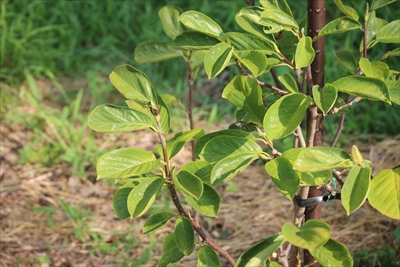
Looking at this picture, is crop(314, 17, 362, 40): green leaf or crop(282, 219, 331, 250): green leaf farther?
crop(314, 17, 362, 40): green leaf

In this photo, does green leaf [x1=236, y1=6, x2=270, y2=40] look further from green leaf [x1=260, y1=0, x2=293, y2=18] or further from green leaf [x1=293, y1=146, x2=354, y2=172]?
green leaf [x1=293, y1=146, x2=354, y2=172]

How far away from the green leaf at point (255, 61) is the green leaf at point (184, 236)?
314mm

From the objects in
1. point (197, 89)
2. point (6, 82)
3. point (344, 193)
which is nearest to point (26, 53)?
point (6, 82)

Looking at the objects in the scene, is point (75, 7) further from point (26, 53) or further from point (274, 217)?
point (274, 217)

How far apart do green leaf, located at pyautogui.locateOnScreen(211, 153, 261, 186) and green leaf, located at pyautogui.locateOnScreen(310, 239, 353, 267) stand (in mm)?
179

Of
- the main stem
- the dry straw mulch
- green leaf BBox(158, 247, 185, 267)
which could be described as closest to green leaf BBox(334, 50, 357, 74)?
the main stem

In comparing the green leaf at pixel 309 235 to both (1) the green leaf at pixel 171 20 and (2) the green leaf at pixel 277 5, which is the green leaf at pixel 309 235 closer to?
(2) the green leaf at pixel 277 5

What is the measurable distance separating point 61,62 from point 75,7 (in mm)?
397

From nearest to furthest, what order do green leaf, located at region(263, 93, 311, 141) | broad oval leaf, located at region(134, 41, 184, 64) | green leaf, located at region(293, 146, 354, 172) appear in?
green leaf, located at region(293, 146, 354, 172) < green leaf, located at region(263, 93, 311, 141) < broad oval leaf, located at region(134, 41, 184, 64)

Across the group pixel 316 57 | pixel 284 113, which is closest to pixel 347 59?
pixel 316 57

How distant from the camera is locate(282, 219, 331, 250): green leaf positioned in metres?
0.84

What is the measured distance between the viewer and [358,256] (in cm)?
172

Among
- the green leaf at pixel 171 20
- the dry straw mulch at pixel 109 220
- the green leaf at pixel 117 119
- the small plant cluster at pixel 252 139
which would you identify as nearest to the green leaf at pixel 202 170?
the small plant cluster at pixel 252 139

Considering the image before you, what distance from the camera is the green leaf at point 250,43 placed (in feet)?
3.27
